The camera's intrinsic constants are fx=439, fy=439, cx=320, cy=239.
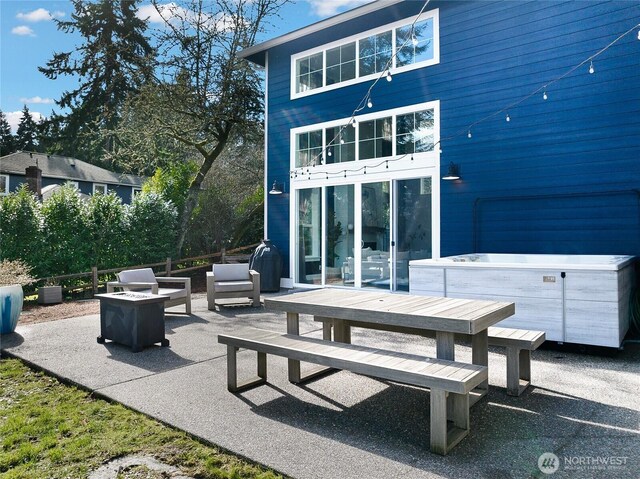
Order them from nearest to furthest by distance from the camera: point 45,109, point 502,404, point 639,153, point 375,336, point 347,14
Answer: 1. point 502,404
2. point 375,336
3. point 639,153
4. point 347,14
5. point 45,109

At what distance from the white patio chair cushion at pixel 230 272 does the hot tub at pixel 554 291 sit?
3.05 metres

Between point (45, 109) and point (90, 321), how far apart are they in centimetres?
2152

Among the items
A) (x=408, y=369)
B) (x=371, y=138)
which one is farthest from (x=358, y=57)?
(x=408, y=369)

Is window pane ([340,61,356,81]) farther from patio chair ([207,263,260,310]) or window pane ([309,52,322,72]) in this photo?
patio chair ([207,263,260,310])

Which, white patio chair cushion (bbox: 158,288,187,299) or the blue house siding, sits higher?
the blue house siding

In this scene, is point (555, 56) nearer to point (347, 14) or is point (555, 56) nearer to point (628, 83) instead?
point (628, 83)

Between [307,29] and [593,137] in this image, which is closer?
[593,137]

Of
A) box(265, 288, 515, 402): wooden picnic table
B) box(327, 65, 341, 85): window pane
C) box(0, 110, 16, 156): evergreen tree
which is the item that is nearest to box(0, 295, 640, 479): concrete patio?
A: box(265, 288, 515, 402): wooden picnic table

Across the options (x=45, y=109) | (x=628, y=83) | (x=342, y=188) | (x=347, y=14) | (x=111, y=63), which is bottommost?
(x=342, y=188)

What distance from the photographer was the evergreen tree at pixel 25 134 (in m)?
28.6

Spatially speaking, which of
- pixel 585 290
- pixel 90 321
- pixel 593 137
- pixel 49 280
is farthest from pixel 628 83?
pixel 49 280

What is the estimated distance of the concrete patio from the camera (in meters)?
2.19

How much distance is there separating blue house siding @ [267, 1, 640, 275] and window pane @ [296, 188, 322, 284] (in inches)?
92.7

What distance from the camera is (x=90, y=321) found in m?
5.94
